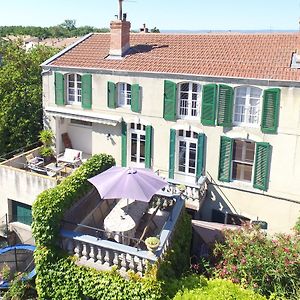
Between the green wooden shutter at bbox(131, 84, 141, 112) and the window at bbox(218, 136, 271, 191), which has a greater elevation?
→ the green wooden shutter at bbox(131, 84, 141, 112)

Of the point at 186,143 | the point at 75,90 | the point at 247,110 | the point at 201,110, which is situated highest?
the point at 75,90

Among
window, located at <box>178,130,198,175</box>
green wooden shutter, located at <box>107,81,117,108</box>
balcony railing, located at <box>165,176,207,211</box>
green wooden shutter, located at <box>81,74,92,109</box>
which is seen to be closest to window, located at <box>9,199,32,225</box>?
green wooden shutter, located at <box>81,74,92,109</box>

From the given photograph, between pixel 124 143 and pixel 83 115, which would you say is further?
pixel 83 115

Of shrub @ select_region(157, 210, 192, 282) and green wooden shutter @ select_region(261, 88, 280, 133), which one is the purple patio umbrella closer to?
shrub @ select_region(157, 210, 192, 282)

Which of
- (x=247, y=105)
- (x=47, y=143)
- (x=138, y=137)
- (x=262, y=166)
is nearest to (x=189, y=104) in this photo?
(x=247, y=105)

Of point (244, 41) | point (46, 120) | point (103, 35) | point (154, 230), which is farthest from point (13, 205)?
point (244, 41)

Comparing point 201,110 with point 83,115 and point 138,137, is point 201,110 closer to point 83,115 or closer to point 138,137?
point 138,137

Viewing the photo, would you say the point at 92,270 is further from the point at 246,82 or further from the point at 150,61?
the point at 150,61
